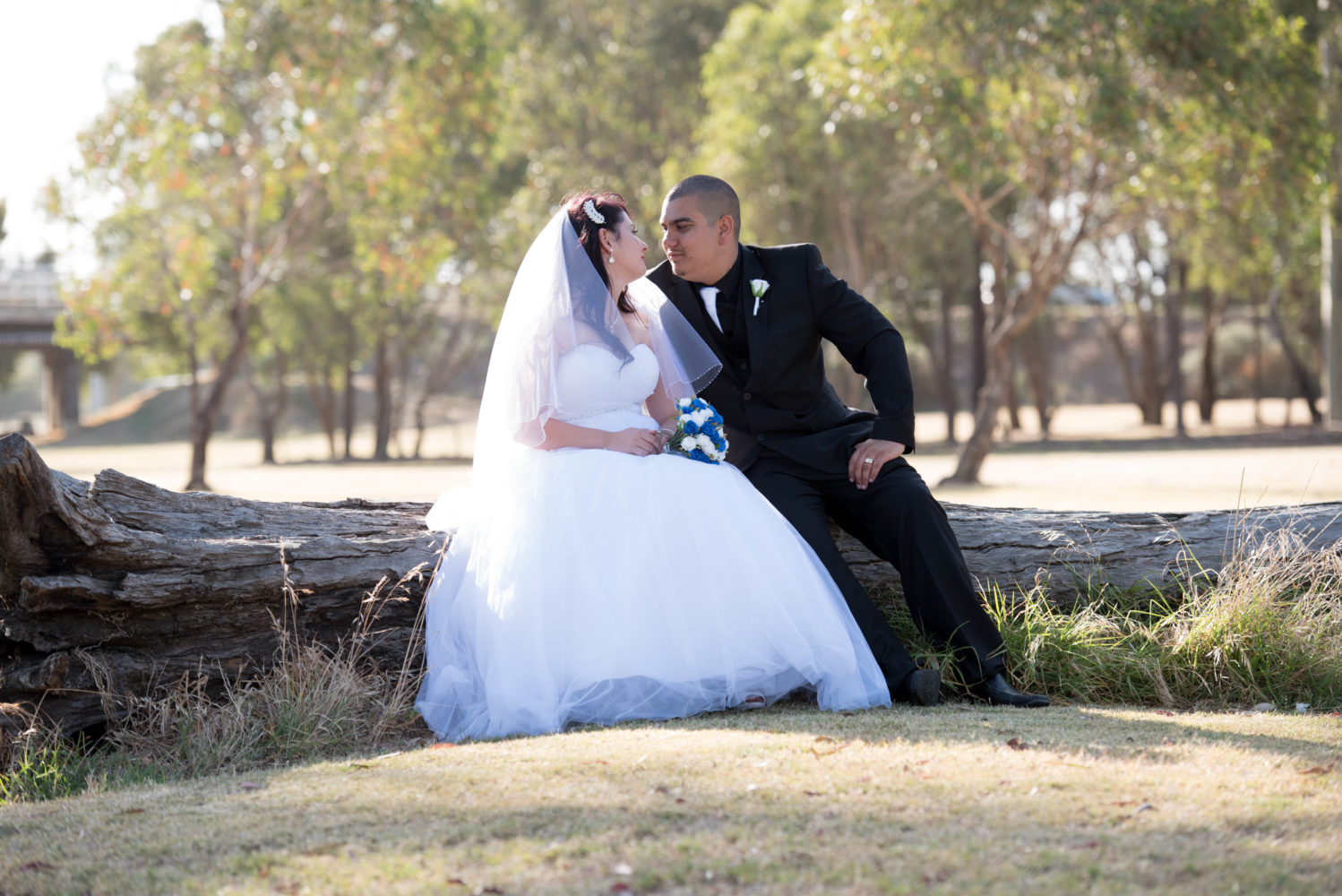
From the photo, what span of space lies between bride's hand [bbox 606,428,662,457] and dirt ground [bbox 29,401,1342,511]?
3.29 metres

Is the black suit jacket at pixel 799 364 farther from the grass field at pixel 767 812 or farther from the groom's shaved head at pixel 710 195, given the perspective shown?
the grass field at pixel 767 812

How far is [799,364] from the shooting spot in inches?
215

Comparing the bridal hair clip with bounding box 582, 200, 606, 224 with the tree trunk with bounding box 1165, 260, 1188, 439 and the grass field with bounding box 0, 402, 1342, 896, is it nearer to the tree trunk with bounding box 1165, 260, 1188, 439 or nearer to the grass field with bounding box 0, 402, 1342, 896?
the grass field with bounding box 0, 402, 1342, 896

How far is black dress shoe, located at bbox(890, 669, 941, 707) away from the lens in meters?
4.52

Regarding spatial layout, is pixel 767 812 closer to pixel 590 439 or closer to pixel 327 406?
pixel 590 439

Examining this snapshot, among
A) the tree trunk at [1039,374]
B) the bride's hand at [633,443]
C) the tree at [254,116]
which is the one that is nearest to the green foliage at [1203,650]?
the bride's hand at [633,443]

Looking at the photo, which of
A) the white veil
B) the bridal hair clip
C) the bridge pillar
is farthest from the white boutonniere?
the bridge pillar

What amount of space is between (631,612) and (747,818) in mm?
1513

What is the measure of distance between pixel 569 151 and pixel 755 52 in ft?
28.5

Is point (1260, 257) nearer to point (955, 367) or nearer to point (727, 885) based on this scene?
point (727, 885)

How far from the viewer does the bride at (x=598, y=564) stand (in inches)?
175

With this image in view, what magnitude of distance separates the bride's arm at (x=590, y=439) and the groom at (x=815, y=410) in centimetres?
60

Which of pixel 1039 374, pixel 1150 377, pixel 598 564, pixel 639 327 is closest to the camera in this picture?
pixel 598 564

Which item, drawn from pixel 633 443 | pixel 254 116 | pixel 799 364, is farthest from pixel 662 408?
pixel 254 116
